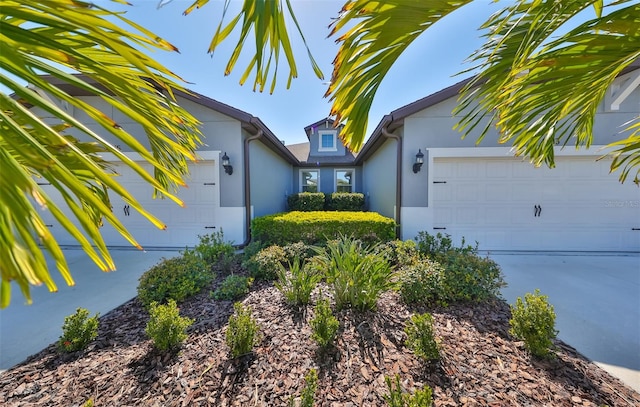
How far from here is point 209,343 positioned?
2.29 m

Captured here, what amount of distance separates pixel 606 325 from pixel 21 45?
5273mm

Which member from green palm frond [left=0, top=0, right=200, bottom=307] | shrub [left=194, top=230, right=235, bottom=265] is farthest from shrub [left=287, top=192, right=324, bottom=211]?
green palm frond [left=0, top=0, right=200, bottom=307]

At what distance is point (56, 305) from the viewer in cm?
333

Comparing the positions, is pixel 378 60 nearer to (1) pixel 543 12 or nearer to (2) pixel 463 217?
(1) pixel 543 12

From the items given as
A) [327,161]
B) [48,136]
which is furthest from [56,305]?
[327,161]

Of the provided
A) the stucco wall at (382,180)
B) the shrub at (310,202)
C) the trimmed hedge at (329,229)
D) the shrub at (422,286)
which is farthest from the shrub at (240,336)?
the shrub at (310,202)

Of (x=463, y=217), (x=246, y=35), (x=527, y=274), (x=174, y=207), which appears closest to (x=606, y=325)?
(x=527, y=274)

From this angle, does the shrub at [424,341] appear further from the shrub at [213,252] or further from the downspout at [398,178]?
the downspout at [398,178]

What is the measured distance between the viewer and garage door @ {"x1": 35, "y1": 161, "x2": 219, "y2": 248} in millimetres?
6074

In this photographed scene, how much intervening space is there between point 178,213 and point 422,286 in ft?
20.1

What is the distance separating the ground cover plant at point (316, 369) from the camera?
1721 mm

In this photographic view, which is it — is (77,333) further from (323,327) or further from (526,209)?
(526,209)

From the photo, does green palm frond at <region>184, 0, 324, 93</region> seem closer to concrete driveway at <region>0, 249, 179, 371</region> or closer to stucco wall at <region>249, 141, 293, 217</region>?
concrete driveway at <region>0, 249, 179, 371</region>

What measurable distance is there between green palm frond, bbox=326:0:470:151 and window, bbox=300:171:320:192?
382 inches
